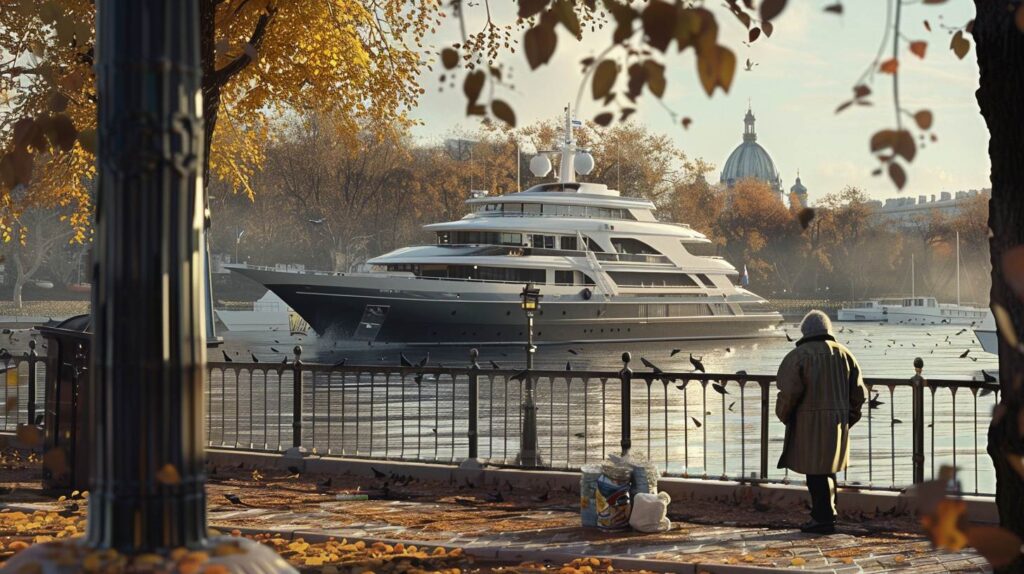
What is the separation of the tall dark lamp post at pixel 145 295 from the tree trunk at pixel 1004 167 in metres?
2.78

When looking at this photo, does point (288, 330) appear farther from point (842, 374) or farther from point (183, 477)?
point (183, 477)

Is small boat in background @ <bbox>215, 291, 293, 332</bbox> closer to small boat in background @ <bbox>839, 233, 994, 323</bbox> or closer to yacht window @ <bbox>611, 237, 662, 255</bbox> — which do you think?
yacht window @ <bbox>611, 237, 662, 255</bbox>

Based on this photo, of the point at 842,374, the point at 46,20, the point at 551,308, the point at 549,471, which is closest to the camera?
the point at 46,20

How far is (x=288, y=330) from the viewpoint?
205 feet

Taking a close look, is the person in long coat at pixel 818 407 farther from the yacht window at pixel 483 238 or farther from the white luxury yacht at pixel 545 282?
the yacht window at pixel 483 238

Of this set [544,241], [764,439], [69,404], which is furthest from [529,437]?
[544,241]

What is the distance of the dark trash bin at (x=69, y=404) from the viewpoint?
957 cm

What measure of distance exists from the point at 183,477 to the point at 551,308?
171ft

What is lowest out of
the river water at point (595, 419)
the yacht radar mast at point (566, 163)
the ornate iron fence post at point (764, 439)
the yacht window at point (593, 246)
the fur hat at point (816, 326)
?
the river water at point (595, 419)

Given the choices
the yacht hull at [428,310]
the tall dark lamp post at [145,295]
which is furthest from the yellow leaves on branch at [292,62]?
the yacht hull at [428,310]

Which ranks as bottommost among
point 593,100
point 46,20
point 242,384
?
point 242,384

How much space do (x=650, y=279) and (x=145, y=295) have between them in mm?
57971

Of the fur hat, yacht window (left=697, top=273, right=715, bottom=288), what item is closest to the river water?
the fur hat

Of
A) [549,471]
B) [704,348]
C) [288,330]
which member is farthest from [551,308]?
[549,471]
